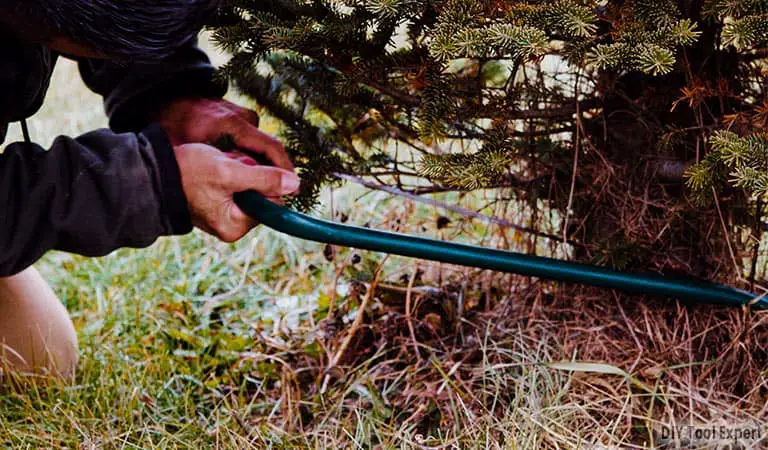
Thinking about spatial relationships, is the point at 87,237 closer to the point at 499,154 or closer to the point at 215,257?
the point at 499,154

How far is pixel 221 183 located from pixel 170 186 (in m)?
0.09

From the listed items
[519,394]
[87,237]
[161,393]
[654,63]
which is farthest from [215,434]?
[654,63]

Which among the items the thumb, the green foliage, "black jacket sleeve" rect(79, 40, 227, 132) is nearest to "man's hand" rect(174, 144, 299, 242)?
the thumb

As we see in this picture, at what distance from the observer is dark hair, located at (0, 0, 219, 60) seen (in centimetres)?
128

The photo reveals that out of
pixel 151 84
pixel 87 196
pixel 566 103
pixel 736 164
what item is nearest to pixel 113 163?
pixel 87 196

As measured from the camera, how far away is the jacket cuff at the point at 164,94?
1790mm

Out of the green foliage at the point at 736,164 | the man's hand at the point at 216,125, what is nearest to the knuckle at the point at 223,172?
the man's hand at the point at 216,125

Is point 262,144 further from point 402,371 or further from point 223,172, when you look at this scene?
point 402,371

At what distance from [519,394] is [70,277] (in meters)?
1.39

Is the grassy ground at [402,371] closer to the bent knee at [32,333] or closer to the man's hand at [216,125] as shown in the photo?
the bent knee at [32,333]

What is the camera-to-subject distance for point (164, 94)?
180 cm

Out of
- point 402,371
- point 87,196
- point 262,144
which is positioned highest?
point 262,144

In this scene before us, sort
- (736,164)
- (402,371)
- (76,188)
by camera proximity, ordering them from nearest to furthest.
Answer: (736,164) → (76,188) → (402,371)

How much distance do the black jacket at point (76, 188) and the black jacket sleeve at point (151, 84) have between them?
0.19 metres
